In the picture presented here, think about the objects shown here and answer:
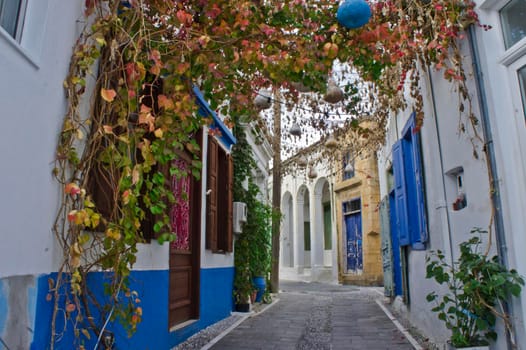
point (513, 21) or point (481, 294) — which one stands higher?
point (513, 21)

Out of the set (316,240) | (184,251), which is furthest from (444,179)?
(316,240)

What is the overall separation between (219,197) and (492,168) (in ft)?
15.8

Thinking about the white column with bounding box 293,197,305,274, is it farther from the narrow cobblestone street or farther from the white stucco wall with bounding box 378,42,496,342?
the white stucco wall with bounding box 378,42,496,342

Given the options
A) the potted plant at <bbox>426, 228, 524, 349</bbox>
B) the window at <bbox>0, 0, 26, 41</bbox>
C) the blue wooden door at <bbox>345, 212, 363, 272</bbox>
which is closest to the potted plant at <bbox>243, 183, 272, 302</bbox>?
the potted plant at <bbox>426, 228, 524, 349</bbox>

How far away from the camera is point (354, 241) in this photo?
660 inches

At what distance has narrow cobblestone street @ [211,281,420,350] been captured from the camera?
5.14 meters

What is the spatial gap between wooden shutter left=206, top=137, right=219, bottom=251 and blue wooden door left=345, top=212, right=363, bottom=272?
10580 millimetres

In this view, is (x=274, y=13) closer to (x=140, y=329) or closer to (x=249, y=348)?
(x=140, y=329)

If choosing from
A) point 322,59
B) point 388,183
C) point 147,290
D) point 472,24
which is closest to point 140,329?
point 147,290

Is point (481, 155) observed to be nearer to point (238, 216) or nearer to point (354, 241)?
point (238, 216)

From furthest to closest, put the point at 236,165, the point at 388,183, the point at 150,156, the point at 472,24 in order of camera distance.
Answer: the point at 388,183
the point at 236,165
the point at 472,24
the point at 150,156

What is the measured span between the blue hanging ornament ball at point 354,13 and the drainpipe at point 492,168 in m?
0.96

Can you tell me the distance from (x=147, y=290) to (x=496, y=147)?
10.6 ft

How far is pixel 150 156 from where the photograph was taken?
9.66ft
